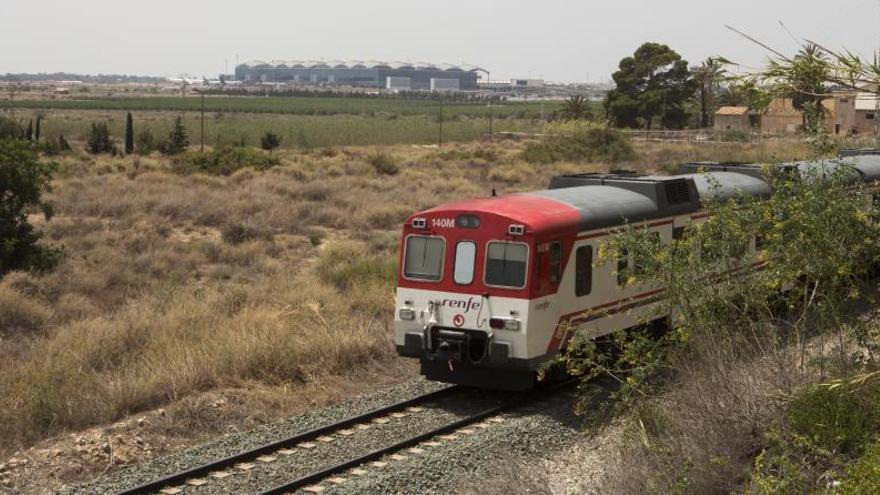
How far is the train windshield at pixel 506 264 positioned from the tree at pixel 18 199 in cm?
1405

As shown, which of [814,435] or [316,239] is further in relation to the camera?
[316,239]

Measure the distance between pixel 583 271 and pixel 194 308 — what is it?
8.17m

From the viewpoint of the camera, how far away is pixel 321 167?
5675 cm

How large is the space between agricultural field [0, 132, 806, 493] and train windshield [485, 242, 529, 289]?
284 cm

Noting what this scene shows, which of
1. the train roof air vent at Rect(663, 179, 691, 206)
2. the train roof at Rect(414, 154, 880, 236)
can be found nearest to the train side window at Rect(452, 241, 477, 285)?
the train roof at Rect(414, 154, 880, 236)

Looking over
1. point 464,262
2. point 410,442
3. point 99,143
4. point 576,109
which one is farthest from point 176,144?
point 410,442

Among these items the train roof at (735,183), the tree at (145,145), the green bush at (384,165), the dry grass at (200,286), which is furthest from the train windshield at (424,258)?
the tree at (145,145)

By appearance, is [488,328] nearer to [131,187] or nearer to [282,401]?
[282,401]

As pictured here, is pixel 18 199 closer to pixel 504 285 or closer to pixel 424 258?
pixel 424 258

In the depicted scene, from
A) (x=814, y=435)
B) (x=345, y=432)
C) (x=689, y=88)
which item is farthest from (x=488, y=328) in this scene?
(x=689, y=88)

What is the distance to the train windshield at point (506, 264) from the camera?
45.9ft

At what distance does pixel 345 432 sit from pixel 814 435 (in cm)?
590

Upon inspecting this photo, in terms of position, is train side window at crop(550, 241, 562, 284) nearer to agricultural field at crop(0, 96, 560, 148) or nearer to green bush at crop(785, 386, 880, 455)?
green bush at crop(785, 386, 880, 455)

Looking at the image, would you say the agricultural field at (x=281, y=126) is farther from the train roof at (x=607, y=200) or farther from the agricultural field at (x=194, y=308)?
the train roof at (x=607, y=200)
